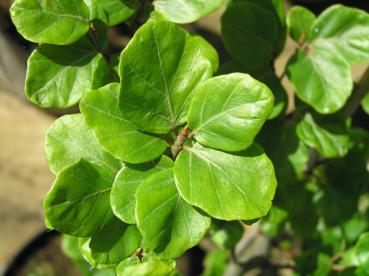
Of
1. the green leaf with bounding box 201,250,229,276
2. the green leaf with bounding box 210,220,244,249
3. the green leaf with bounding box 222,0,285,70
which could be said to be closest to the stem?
the green leaf with bounding box 222,0,285,70

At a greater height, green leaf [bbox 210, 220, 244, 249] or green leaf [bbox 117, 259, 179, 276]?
green leaf [bbox 117, 259, 179, 276]

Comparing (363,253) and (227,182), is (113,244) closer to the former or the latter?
(227,182)

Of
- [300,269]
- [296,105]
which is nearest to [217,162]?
[296,105]

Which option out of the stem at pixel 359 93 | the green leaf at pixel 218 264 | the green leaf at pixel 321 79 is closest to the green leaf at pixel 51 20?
the green leaf at pixel 321 79

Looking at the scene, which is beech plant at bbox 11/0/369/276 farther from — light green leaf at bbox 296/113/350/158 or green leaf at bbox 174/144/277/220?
light green leaf at bbox 296/113/350/158

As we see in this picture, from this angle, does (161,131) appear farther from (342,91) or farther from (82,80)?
(342,91)

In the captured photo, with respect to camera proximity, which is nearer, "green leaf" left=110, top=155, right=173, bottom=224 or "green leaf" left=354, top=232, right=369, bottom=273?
"green leaf" left=110, top=155, right=173, bottom=224

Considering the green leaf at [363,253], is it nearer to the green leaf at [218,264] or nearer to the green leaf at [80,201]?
the green leaf at [80,201]
